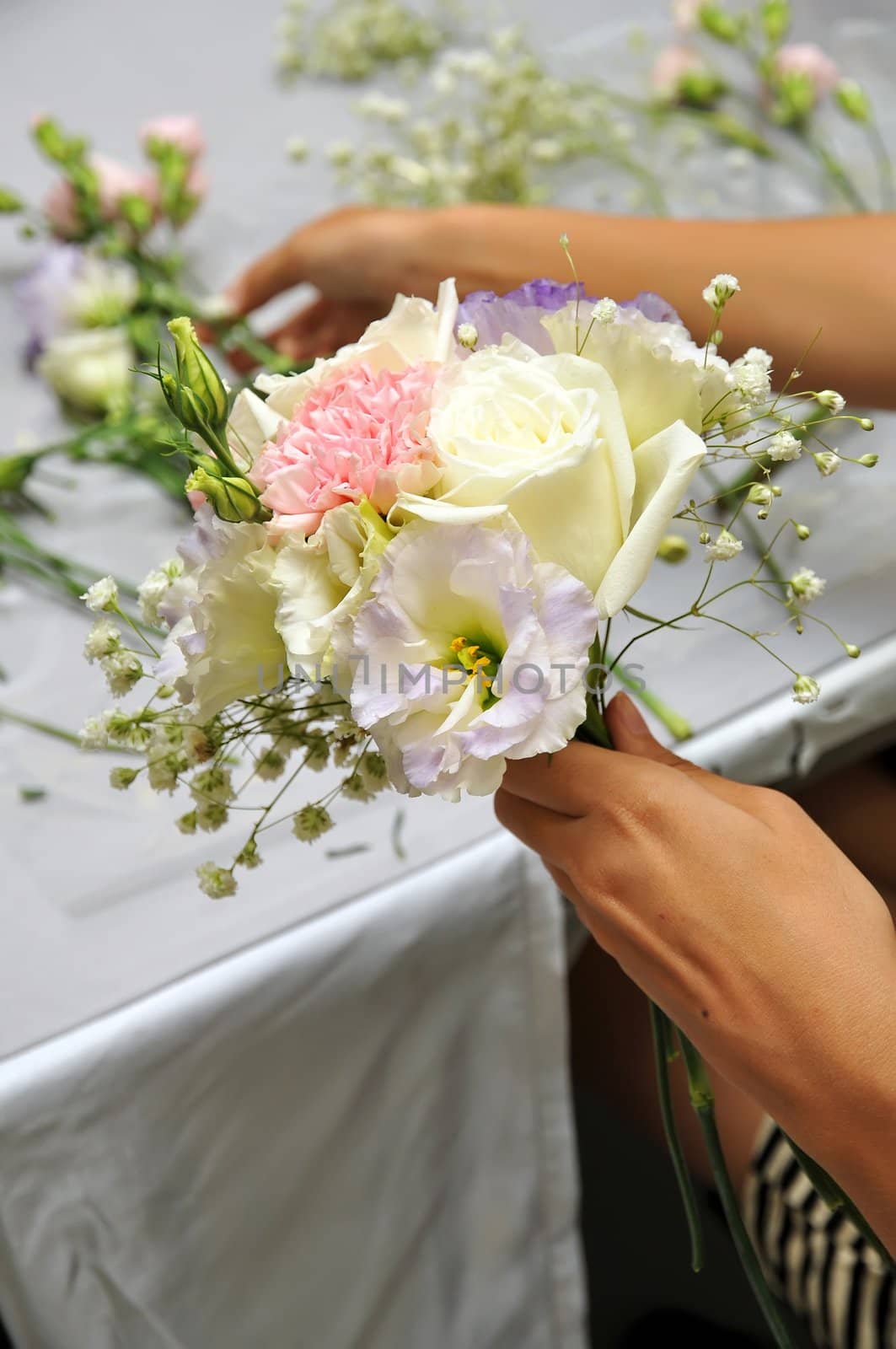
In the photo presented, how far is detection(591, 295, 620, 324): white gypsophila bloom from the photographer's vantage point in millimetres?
362

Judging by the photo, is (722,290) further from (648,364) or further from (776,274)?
(776,274)

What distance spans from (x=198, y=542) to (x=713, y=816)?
19 cm

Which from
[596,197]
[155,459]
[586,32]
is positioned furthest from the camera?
[586,32]

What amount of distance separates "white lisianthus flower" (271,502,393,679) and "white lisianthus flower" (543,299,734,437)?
89mm

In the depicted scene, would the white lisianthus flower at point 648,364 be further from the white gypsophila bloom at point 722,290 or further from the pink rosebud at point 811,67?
the pink rosebud at point 811,67

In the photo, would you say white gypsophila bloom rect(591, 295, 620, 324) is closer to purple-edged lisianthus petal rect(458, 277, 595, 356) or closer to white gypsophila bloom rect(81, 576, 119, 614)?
purple-edged lisianthus petal rect(458, 277, 595, 356)

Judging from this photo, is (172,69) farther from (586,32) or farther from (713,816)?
(713,816)

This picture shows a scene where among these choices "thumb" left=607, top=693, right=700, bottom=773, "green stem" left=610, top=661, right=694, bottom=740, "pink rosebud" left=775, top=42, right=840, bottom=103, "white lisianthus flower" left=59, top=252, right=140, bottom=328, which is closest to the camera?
"thumb" left=607, top=693, right=700, bottom=773

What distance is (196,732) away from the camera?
0.43 metres

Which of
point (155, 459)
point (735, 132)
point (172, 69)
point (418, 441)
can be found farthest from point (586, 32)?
point (418, 441)

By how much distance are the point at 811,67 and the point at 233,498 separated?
0.85 meters

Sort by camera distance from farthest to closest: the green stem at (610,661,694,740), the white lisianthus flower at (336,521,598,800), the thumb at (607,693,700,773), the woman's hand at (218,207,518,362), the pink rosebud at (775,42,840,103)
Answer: the pink rosebud at (775,42,840,103), the woman's hand at (218,207,518,362), the green stem at (610,661,694,740), the thumb at (607,693,700,773), the white lisianthus flower at (336,521,598,800)

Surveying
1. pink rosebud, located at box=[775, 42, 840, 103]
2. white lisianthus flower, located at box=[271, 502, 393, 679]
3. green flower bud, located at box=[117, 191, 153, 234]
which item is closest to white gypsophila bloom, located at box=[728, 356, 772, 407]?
white lisianthus flower, located at box=[271, 502, 393, 679]

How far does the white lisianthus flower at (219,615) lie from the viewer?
37cm
